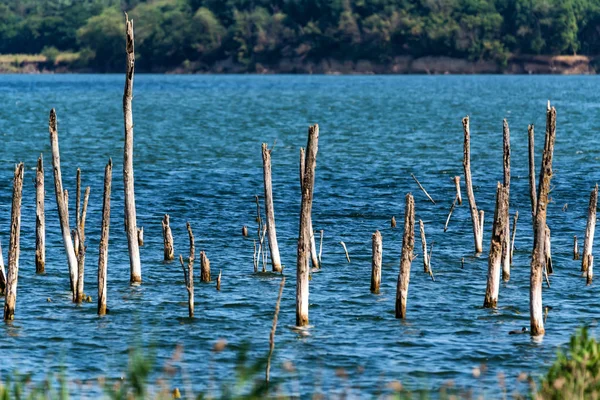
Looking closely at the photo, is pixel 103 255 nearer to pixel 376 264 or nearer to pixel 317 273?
pixel 376 264

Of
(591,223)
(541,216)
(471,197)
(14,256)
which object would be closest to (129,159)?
(14,256)

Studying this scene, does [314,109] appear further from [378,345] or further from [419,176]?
[378,345]

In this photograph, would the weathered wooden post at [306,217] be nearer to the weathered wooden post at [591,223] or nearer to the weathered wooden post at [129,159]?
the weathered wooden post at [129,159]

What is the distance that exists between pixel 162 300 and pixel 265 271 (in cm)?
378

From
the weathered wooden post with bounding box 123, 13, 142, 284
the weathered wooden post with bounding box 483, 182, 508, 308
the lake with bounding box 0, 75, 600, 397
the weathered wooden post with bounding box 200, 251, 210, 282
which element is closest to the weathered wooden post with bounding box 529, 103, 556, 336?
the lake with bounding box 0, 75, 600, 397

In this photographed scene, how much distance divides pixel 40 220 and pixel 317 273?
704 cm

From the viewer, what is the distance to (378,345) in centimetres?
2162

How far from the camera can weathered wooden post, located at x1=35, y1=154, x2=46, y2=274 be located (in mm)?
24672

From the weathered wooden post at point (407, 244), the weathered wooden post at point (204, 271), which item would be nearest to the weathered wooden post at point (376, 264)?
the weathered wooden post at point (407, 244)

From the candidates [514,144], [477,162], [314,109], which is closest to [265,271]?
[477,162]

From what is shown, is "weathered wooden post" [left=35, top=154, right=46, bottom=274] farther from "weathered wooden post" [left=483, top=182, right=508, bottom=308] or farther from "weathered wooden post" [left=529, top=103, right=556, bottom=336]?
"weathered wooden post" [left=529, top=103, right=556, bottom=336]

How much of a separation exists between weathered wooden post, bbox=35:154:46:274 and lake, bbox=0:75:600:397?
0.37 metres

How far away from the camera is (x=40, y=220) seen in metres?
25.9

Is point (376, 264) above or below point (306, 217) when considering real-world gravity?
below
